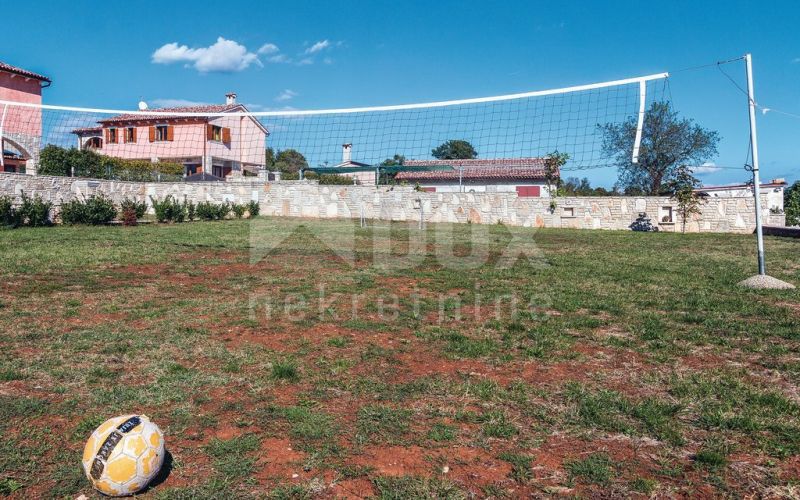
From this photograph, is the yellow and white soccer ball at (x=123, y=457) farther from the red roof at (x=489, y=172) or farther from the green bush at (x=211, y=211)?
the red roof at (x=489, y=172)

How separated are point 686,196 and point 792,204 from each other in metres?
9.33

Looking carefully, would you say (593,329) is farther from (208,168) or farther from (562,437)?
(208,168)

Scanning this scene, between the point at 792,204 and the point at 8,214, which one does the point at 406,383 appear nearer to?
the point at 8,214

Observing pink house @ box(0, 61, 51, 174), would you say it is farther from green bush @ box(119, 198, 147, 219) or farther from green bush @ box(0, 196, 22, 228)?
green bush @ box(119, 198, 147, 219)

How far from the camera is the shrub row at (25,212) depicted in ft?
48.6

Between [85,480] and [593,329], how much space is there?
470 cm

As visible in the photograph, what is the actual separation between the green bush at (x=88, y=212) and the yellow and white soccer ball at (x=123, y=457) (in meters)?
16.4

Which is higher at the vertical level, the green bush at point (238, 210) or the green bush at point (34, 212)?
the green bush at point (238, 210)

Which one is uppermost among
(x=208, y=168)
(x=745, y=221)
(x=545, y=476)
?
(x=208, y=168)

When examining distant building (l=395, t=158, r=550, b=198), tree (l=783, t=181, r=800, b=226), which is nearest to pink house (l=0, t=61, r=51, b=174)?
distant building (l=395, t=158, r=550, b=198)

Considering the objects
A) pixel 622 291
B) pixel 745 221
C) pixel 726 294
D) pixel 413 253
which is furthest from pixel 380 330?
pixel 745 221

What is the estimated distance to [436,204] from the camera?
975 inches

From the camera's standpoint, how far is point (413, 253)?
1227 centimetres

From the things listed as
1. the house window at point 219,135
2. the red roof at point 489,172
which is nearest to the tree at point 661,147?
the red roof at point 489,172
